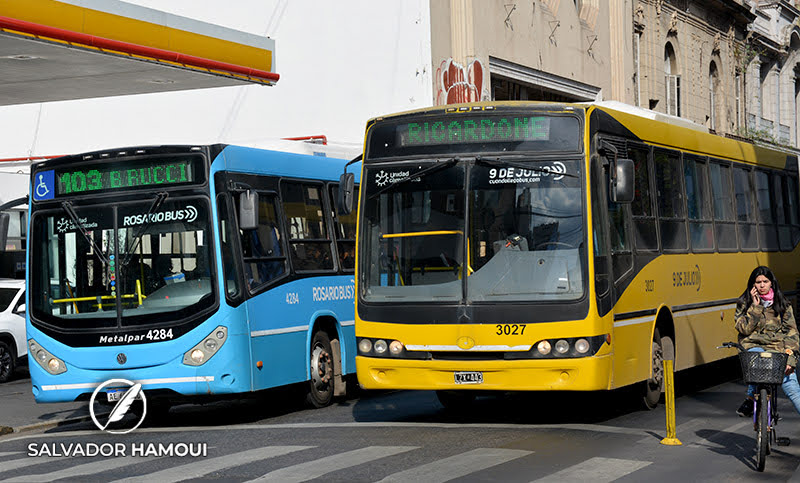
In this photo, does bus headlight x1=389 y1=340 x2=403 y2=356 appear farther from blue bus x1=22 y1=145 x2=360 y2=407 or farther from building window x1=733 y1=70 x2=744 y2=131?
building window x1=733 y1=70 x2=744 y2=131

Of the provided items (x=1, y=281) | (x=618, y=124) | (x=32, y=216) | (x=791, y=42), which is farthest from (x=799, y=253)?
(x=791, y=42)

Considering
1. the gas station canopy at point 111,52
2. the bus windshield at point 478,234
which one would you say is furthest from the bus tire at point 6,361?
the bus windshield at point 478,234

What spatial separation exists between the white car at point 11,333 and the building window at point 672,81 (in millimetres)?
25913

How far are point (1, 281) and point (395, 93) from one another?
384 inches

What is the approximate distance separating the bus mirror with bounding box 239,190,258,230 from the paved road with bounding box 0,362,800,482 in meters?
2.09

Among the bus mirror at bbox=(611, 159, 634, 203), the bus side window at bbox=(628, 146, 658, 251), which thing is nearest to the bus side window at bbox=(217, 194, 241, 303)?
the bus mirror at bbox=(611, 159, 634, 203)

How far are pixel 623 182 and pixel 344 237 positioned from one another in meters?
4.65

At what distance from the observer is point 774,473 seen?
30.5ft

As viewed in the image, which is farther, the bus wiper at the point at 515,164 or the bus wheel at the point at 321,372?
the bus wheel at the point at 321,372

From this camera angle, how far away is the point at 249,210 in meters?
12.7

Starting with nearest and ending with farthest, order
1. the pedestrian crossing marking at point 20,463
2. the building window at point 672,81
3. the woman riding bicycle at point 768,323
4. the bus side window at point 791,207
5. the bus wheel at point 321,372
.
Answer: the woman riding bicycle at point 768,323, the pedestrian crossing marking at point 20,463, the bus wheel at point 321,372, the bus side window at point 791,207, the building window at point 672,81

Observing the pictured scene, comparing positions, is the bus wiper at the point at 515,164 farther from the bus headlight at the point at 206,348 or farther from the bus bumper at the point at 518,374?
the bus headlight at the point at 206,348

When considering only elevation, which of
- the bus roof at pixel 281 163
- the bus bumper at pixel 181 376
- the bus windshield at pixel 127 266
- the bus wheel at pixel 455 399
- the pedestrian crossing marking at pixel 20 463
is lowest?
the pedestrian crossing marking at pixel 20 463

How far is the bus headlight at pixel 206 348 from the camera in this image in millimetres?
12555
